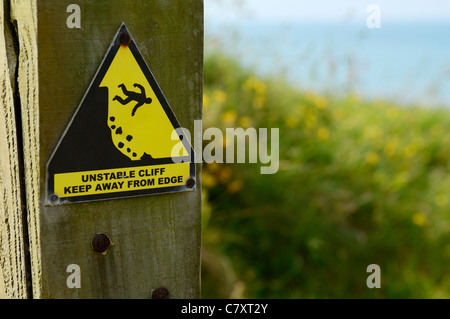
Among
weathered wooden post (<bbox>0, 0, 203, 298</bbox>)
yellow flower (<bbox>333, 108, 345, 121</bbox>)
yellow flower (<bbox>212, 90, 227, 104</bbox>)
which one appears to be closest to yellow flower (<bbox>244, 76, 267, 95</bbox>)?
yellow flower (<bbox>212, 90, 227, 104</bbox>)

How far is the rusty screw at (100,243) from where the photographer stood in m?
1.32

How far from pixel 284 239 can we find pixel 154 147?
2518mm

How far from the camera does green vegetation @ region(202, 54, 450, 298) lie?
3574 mm

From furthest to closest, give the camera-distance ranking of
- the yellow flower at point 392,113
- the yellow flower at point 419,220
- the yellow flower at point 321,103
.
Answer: the yellow flower at point 392,113 < the yellow flower at point 321,103 < the yellow flower at point 419,220

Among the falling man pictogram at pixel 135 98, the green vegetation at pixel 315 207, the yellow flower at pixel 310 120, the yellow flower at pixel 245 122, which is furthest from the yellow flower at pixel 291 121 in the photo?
the falling man pictogram at pixel 135 98

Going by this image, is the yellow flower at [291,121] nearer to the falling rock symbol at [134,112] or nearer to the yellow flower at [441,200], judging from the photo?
the yellow flower at [441,200]

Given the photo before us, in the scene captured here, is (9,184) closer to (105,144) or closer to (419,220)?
(105,144)

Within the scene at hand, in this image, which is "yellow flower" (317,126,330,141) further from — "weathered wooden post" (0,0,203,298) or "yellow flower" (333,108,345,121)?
"weathered wooden post" (0,0,203,298)

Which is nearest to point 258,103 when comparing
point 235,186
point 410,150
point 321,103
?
point 321,103

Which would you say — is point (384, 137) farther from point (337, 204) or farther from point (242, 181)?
point (242, 181)

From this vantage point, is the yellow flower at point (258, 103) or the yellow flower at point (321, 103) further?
the yellow flower at point (321, 103)

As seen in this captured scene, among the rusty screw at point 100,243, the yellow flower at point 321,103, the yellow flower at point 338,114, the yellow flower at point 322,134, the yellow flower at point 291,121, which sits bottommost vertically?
the rusty screw at point 100,243

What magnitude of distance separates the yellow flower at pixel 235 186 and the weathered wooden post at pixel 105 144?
7.27ft
